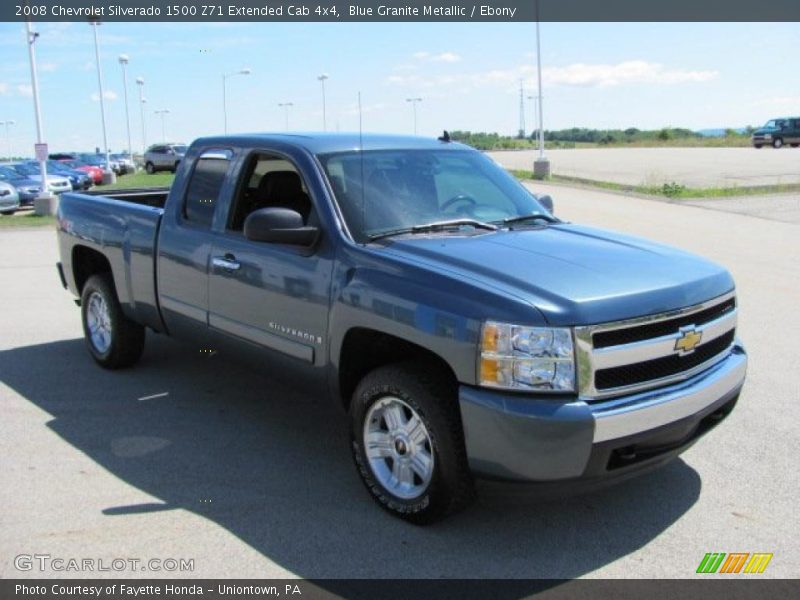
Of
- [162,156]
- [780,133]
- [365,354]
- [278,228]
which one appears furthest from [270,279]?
[780,133]

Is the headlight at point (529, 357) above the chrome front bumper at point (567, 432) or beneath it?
above

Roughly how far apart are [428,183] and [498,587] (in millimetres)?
2433

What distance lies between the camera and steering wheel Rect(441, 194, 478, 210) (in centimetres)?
471

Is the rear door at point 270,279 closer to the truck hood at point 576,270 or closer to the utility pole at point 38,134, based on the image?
the truck hood at point 576,270

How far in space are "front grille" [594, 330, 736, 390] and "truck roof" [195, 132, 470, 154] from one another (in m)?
2.18

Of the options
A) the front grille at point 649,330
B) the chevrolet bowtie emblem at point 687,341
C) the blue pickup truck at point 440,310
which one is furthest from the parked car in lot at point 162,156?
the chevrolet bowtie emblem at point 687,341

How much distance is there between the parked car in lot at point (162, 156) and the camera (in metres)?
46.2

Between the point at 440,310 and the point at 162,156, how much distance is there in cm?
4646

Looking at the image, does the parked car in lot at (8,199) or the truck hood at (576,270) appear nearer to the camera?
the truck hood at (576,270)

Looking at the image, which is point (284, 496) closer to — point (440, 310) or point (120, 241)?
point (440, 310)

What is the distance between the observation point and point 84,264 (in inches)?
276

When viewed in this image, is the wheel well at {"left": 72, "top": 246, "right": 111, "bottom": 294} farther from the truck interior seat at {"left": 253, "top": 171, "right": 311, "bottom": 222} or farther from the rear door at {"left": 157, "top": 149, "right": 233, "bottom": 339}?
the truck interior seat at {"left": 253, "top": 171, "right": 311, "bottom": 222}

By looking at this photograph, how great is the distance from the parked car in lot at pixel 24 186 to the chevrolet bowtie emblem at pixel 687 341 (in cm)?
2371

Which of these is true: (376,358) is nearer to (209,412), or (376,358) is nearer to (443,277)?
(443,277)
